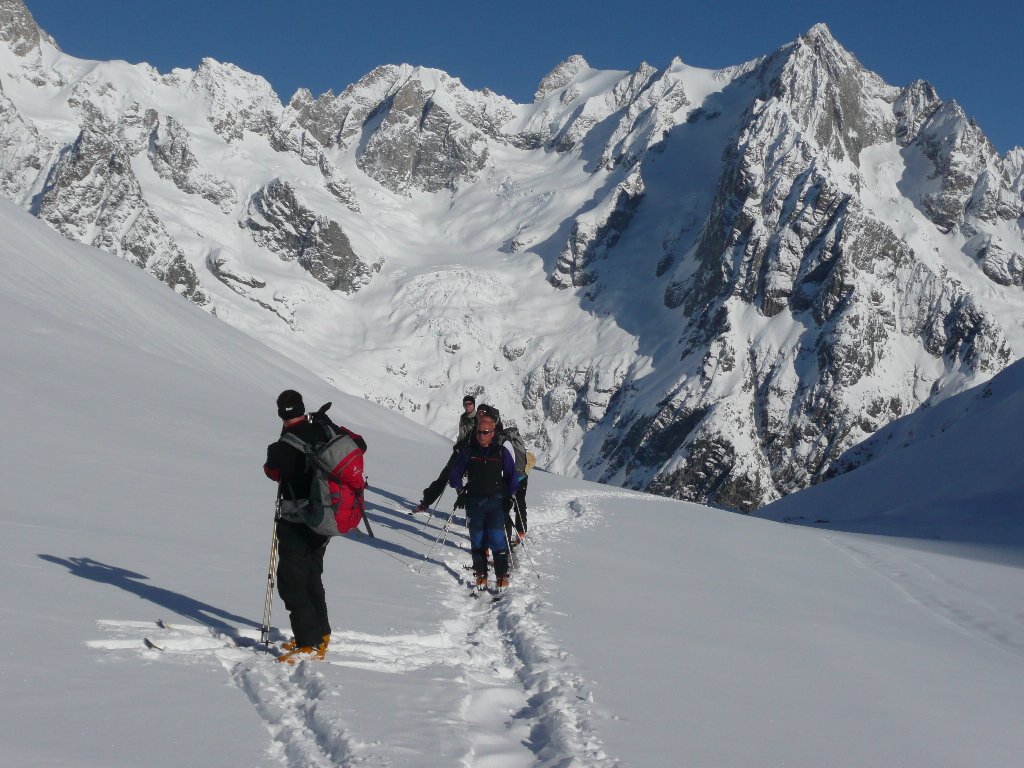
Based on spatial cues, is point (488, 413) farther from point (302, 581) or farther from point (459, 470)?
point (302, 581)

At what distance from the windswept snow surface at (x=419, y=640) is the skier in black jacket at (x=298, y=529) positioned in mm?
471

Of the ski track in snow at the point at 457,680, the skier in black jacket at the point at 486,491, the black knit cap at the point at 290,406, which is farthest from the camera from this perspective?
the skier in black jacket at the point at 486,491

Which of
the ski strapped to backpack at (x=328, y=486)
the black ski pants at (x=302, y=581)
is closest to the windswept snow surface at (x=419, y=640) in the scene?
the black ski pants at (x=302, y=581)

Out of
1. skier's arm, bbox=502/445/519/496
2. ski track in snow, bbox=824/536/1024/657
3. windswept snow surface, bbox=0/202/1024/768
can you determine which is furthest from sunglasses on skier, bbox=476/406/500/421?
ski track in snow, bbox=824/536/1024/657

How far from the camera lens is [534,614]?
33.6 feet

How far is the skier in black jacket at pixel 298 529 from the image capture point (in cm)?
803

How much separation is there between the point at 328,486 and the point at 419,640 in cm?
174

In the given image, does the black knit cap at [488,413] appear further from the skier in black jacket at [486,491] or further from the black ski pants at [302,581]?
the black ski pants at [302,581]

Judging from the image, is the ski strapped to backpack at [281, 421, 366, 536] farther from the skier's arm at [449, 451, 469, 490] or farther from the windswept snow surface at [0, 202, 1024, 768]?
the skier's arm at [449, 451, 469, 490]

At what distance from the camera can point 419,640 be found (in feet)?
28.6

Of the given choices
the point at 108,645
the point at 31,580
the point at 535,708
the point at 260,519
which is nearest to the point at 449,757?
the point at 535,708

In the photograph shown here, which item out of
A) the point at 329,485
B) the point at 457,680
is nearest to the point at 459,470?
the point at 329,485

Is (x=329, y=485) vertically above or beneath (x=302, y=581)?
above

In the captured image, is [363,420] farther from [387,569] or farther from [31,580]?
[31,580]
